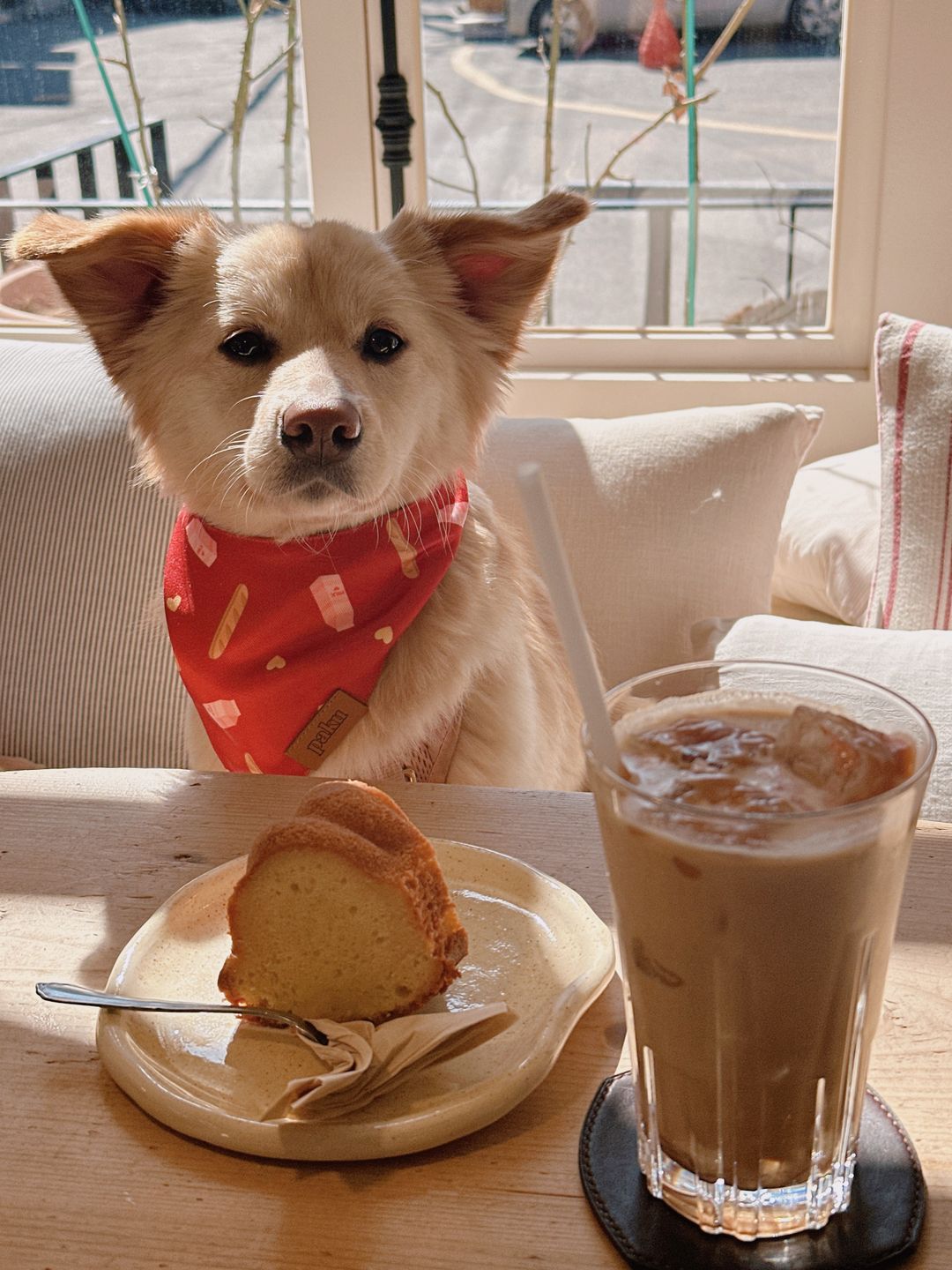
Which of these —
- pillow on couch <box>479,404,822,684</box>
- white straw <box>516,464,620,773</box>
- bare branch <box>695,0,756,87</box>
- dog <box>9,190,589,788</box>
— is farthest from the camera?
bare branch <box>695,0,756,87</box>

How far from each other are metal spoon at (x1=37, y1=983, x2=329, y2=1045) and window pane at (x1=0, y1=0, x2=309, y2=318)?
2.34 m

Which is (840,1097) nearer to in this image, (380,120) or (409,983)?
(409,983)

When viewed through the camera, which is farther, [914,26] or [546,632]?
[914,26]

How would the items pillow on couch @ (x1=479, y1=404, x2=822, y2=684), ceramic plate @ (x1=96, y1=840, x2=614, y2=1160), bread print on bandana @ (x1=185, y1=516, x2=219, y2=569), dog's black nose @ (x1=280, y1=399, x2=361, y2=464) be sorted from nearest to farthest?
1. ceramic plate @ (x1=96, y1=840, x2=614, y2=1160)
2. dog's black nose @ (x1=280, y1=399, x2=361, y2=464)
3. bread print on bandana @ (x1=185, y1=516, x2=219, y2=569)
4. pillow on couch @ (x1=479, y1=404, x2=822, y2=684)

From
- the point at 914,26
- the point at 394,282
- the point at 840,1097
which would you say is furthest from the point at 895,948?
the point at 914,26

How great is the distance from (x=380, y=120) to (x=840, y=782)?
7.54ft

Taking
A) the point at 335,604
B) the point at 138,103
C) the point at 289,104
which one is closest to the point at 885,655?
the point at 335,604

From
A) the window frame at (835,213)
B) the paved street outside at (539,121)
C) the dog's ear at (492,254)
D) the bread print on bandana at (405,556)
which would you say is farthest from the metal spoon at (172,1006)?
the paved street outside at (539,121)

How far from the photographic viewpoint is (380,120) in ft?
8.22

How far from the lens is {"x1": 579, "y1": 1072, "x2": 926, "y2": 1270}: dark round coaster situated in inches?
22.2

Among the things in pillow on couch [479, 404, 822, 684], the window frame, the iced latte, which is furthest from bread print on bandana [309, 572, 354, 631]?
the window frame

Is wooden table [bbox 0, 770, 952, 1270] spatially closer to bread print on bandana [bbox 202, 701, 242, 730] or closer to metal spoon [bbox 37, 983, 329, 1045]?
metal spoon [bbox 37, 983, 329, 1045]

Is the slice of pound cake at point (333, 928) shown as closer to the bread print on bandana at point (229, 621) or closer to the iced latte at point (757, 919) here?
the iced latte at point (757, 919)

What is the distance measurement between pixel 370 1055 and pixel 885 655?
99cm
